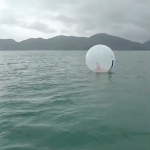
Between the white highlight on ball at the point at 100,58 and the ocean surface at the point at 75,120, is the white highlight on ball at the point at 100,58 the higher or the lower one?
the higher one

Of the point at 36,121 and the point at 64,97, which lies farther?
the point at 64,97

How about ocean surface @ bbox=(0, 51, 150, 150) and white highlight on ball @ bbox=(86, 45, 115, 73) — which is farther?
white highlight on ball @ bbox=(86, 45, 115, 73)

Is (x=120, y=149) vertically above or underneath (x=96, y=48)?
underneath

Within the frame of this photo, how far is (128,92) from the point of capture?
1041 cm

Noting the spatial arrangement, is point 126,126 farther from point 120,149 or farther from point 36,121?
point 36,121

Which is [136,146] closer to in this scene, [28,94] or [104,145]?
[104,145]

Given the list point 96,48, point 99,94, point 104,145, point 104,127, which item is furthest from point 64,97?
point 96,48

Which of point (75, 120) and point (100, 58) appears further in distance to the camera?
point (100, 58)

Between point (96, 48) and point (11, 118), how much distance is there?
9964mm

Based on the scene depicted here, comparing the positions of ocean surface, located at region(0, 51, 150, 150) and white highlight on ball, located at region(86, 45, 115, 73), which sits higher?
white highlight on ball, located at region(86, 45, 115, 73)

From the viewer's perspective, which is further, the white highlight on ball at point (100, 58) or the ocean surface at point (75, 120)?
the white highlight on ball at point (100, 58)

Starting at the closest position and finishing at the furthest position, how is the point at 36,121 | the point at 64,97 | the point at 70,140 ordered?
1. the point at 70,140
2. the point at 36,121
3. the point at 64,97

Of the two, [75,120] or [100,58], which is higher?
[100,58]

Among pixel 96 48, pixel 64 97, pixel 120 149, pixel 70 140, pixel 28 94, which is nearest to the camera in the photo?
pixel 120 149
